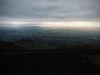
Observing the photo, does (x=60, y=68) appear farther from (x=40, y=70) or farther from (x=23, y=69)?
(x=23, y=69)

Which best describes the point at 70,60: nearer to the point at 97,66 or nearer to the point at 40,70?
the point at 97,66

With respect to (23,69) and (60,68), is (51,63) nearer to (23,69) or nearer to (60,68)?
(60,68)

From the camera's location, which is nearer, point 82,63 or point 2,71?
point 2,71

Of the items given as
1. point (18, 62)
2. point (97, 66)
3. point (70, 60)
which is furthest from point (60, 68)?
point (18, 62)

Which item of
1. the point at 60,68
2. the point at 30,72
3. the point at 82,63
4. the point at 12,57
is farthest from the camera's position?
the point at 12,57

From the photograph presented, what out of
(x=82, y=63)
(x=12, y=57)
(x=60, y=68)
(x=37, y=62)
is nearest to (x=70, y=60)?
(x=82, y=63)

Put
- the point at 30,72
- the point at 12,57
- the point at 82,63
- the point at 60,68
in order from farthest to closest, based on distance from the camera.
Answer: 1. the point at 12,57
2. the point at 82,63
3. the point at 60,68
4. the point at 30,72

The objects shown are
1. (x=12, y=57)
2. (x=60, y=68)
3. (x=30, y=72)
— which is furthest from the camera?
(x=12, y=57)

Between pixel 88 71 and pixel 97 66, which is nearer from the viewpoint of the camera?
pixel 88 71
